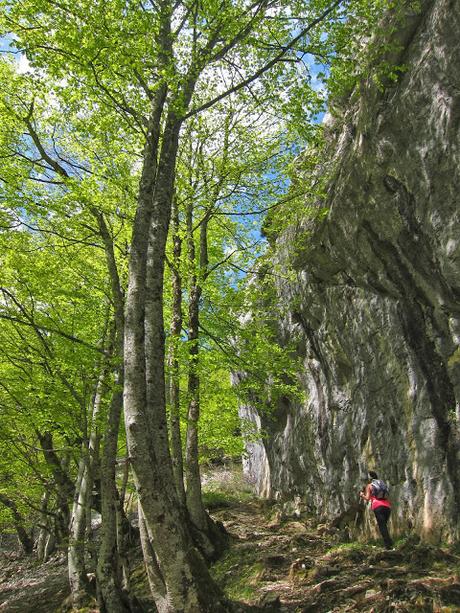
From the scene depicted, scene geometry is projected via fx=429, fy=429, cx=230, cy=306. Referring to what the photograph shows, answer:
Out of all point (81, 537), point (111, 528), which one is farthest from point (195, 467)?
point (111, 528)

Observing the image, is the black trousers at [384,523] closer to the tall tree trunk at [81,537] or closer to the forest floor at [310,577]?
the forest floor at [310,577]

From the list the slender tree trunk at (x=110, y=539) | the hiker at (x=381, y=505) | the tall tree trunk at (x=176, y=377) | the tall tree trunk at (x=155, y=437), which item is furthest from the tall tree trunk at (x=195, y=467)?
the hiker at (x=381, y=505)

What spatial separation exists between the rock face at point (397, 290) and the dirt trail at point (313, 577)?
108 centimetres

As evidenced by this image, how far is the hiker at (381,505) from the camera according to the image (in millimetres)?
10297

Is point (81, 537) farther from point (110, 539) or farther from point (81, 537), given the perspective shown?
point (110, 539)

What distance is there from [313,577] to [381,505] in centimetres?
267

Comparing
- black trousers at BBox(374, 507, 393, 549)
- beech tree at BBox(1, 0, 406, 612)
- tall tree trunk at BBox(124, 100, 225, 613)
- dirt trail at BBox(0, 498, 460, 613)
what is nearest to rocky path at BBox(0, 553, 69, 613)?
dirt trail at BBox(0, 498, 460, 613)

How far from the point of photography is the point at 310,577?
8.77 metres

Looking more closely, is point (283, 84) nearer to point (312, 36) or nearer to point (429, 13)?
point (312, 36)

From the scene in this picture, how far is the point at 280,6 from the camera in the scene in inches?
358

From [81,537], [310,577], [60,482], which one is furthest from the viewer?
[60,482]

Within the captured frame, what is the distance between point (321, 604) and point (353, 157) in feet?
32.8

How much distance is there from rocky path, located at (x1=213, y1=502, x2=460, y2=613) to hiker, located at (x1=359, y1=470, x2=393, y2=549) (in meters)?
0.53

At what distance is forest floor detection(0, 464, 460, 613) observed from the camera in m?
6.47
